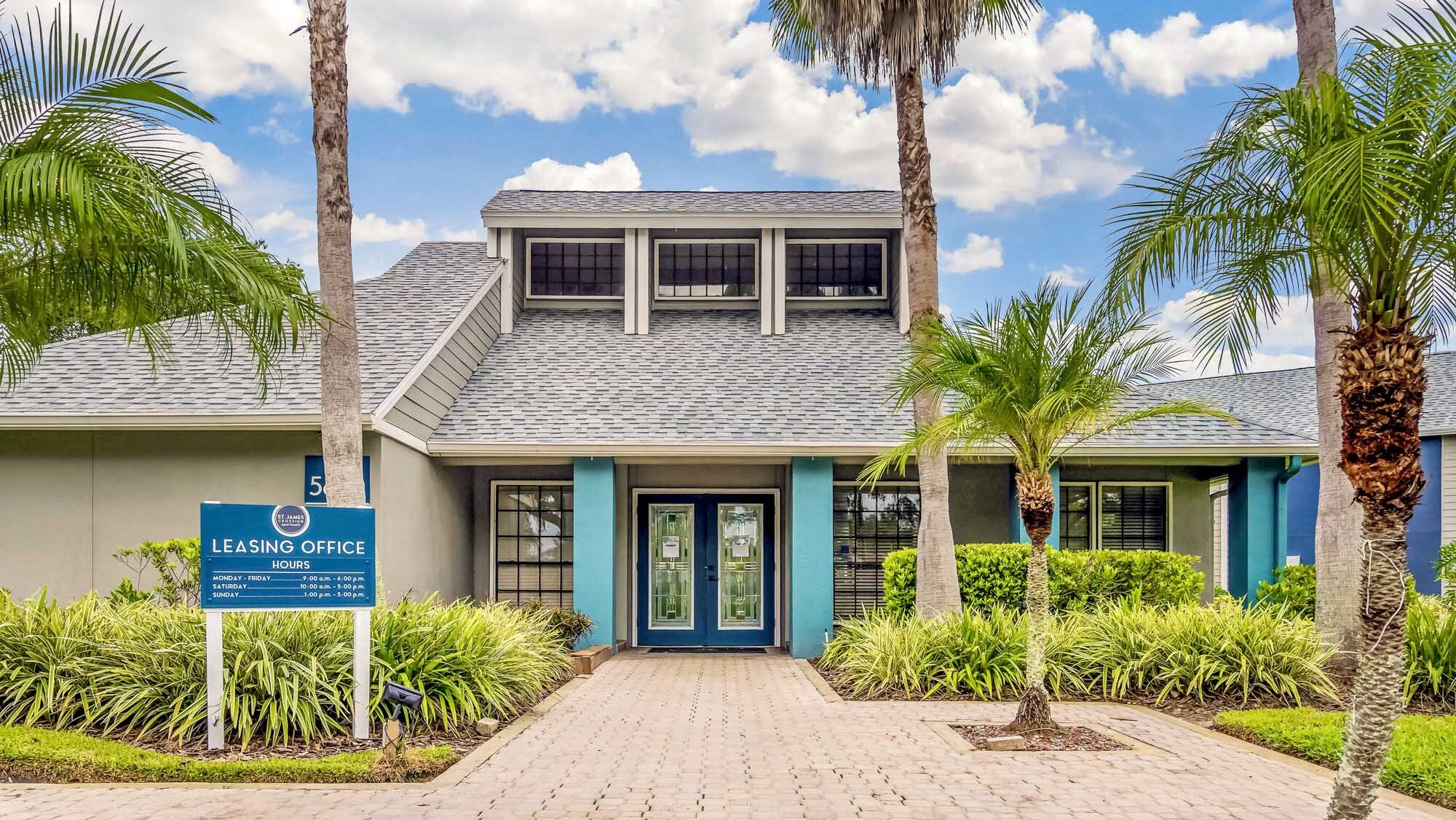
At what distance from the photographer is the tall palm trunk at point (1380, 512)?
4484mm

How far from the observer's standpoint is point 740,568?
14344mm

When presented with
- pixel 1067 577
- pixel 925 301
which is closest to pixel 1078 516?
pixel 1067 577

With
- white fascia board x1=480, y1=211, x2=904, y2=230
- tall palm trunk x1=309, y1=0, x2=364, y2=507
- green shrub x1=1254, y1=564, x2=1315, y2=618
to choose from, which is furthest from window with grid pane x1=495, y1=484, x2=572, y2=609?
green shrub x1=1254, y1=564, x2=1315, y2=618

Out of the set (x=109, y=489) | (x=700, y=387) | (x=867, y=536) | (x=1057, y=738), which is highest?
(x=700, y=387)

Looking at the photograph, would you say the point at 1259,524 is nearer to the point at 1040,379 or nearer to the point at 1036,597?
the point at 1036,597

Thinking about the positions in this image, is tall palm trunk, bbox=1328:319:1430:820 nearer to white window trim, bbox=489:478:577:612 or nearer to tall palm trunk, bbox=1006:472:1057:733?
tall palm trunk, bbox=1006:472:1057:733

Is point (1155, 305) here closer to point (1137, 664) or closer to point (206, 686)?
point (1137, 664)

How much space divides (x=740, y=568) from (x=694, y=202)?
632cm

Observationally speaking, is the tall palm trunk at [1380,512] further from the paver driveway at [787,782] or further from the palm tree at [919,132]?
the palm tree at [919,132]

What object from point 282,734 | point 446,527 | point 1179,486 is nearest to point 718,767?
point 282,734

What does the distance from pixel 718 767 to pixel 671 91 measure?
1903cm

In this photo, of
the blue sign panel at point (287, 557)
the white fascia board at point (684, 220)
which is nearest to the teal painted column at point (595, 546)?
the white fascia board at point (684, 220)

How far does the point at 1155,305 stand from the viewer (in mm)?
6598

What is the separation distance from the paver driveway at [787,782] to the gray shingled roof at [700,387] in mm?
4962
